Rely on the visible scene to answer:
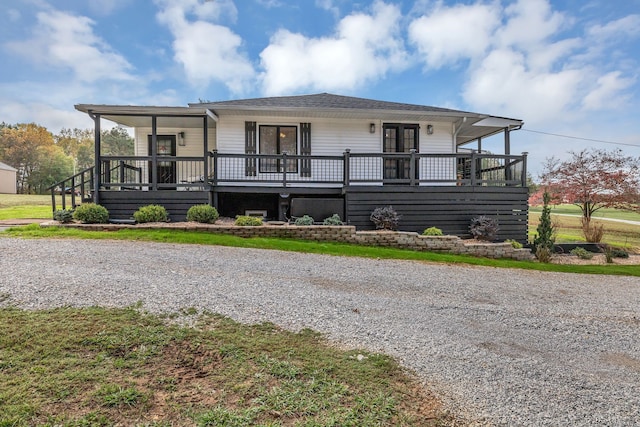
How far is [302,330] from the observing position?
11.8ft

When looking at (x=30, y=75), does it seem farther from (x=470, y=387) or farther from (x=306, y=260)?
(x=470, y=387)

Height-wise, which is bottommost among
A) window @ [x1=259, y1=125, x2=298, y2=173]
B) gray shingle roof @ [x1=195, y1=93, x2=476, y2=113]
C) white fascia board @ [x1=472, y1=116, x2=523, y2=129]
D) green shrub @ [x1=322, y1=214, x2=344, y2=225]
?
green shrub @ [x1=322, y1=214, x2=344, y2=225]

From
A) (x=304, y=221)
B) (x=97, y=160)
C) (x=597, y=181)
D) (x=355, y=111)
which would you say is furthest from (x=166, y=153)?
(x=597, y=181)

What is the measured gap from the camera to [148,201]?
1049cm

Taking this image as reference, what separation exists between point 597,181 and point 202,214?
15635 millimetres

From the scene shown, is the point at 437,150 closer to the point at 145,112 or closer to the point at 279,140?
the point at 279,140

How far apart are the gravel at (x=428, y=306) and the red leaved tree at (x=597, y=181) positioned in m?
9.56

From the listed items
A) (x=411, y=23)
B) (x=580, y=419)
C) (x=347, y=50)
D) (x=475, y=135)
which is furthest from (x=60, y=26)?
(x=580, y=419)

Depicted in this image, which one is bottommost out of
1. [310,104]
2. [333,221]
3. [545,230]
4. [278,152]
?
[545,230]

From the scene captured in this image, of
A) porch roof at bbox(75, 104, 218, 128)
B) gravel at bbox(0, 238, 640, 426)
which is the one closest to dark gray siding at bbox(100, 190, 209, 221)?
porch roof at bbox(75, 104, 218, 128)

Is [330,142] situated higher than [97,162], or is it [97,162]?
[330,142]

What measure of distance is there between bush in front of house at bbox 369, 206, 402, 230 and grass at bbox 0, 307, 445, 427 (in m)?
6.91

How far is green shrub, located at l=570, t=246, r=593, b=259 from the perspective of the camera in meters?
11.2

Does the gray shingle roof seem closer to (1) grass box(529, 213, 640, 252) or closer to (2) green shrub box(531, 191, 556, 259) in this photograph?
(2) green shrub box(531, 191, 556, 259)
